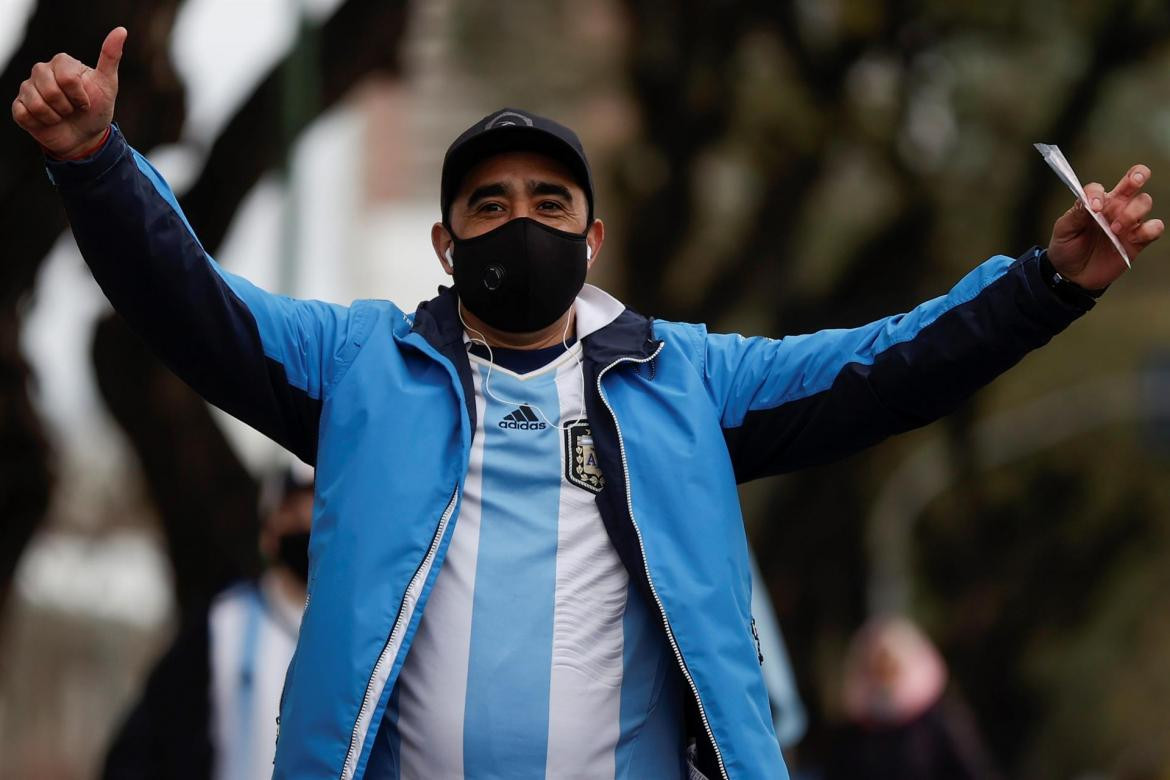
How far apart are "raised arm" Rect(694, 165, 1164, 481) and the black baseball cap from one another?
424 mm

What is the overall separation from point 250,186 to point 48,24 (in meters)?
1.39

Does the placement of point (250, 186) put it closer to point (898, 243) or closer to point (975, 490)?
point (898, 243)

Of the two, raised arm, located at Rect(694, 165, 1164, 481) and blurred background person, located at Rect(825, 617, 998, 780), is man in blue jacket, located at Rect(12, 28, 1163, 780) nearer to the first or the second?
raised arm, located at Rect(694, 165, 1164, 481)

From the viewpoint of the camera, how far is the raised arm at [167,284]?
Result: 3092mm

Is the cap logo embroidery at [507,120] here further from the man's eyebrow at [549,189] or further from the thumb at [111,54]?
the thumb at [111,54]

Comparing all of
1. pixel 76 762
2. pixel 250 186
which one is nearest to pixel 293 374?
pixel 250 186

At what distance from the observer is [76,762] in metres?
10.5

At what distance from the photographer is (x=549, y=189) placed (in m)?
3.60

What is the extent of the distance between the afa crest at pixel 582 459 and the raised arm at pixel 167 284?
0.40 m

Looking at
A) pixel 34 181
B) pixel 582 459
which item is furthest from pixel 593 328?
pixel 34 181

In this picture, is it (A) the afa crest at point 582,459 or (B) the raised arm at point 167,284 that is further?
(A) the afa crest at point 582,459

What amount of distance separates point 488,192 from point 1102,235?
1052 millimetres

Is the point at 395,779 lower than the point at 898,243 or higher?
lower

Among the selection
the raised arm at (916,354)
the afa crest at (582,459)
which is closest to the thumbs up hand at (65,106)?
the afa crest at (582,459)
